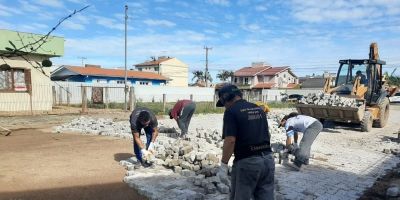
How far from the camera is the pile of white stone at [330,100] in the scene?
41.5 feet

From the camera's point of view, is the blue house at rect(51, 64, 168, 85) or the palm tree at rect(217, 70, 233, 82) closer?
the blue house at rect(51, 64, 168, 85)

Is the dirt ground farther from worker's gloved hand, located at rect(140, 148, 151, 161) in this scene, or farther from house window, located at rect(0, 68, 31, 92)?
house window, located at rect(0, 68, 31, 92)

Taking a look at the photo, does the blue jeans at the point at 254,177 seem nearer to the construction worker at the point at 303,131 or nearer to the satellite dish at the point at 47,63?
the satellite dish at the point at 47,63

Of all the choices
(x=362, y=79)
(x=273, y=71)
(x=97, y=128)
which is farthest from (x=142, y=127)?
(x=273, y=71)

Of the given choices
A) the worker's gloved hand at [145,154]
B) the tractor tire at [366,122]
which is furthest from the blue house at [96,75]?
the worker's gloved hand at [145,154]

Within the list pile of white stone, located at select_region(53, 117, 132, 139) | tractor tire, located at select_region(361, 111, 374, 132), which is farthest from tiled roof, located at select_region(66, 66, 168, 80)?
tractor tire, located at select_region(361, 111, 374, 132)

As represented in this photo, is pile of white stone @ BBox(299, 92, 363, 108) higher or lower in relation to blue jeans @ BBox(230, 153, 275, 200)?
higher

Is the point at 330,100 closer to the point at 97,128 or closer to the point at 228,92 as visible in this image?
the point at 97,128

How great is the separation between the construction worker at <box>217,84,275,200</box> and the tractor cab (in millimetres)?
11410

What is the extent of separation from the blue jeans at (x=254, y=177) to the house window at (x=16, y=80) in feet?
48.7

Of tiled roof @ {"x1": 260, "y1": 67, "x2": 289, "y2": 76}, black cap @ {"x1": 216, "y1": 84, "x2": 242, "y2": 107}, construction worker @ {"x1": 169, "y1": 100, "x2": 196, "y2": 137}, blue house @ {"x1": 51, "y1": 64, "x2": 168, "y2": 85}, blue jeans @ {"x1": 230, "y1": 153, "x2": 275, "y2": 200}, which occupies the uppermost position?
tiled roof @ {"x1": 260, "y1": 67, "x2": 289, "y2": 76}

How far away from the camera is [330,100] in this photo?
13.1 meters

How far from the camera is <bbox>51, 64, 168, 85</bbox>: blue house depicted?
36.8 metres

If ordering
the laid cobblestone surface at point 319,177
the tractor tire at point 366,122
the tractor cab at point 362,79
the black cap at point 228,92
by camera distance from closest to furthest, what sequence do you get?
the black cap at point 228,92 < the laid cobblestone surface at point 319,177 < the tractor tire at point 366,122 < the tractor cab at point 362,79
